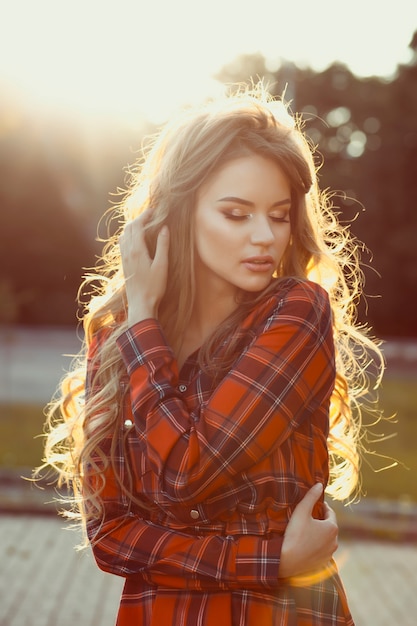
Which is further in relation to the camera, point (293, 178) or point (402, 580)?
point (402, 580)

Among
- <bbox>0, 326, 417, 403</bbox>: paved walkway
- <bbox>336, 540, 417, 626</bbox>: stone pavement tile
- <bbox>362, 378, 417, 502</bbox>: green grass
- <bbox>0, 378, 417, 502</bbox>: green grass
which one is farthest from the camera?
<bbox>0, 326, 417, 403</bbox>: paved walkway

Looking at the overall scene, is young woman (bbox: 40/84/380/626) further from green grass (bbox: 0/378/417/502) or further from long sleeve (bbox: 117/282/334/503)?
green grass (bbox: 0/378/417/502)

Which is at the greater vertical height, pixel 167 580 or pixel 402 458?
pixel 167 580

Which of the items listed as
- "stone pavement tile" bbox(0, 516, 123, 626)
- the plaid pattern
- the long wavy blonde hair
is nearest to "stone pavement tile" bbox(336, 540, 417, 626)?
"stone pavement tile" bbox(0, 516, 123, 626)

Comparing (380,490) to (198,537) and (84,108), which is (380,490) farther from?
(84,108)

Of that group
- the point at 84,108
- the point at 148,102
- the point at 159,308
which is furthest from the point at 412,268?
the point at 159,308

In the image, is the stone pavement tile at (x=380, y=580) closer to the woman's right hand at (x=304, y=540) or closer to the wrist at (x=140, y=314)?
the woman's right hand at (x=304, y=540)

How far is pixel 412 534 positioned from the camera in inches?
304

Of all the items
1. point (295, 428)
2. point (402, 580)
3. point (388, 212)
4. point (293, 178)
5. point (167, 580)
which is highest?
point (293, 178)

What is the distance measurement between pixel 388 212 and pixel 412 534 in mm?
25257

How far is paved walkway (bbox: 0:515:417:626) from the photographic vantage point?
5691 millimetres

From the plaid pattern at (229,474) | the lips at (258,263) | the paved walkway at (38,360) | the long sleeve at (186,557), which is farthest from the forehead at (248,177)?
the paved walkway at (38,360)

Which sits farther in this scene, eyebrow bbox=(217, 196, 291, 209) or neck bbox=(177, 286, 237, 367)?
neck bbox=(177, 286, 237, 367)

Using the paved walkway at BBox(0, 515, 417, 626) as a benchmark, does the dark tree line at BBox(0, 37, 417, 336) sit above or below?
below
